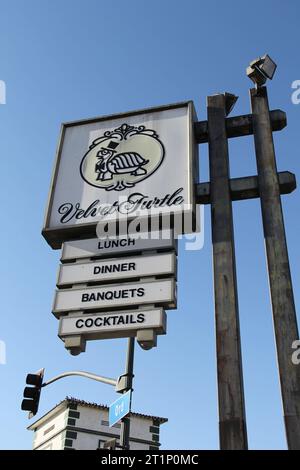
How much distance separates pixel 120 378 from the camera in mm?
10898

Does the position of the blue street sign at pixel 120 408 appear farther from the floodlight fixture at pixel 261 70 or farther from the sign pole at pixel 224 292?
the floodlight fixture at pixel 261 70

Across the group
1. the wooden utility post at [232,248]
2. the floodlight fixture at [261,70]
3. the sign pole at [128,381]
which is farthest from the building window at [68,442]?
the floodlight fixture at [261,70]

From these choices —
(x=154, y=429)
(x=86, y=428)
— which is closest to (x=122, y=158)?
(x=86, y=428)

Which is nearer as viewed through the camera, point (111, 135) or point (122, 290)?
point (122, 290)

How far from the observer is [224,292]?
8023 millimetres

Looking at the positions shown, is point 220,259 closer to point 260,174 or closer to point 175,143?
point 260,174

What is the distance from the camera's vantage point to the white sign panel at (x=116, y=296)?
8289 millimetres

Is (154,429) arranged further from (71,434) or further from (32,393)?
(32,393)

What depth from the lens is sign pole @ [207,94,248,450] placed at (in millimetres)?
7035

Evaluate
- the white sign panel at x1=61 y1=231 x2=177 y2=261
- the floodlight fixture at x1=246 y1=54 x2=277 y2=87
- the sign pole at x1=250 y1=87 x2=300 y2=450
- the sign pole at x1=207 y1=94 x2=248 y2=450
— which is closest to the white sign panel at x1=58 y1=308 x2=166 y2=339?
the sign pole at x1=207 y1=94 x2=248 y2=450

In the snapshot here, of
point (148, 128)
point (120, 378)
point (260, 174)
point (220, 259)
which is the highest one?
point (148, 128)

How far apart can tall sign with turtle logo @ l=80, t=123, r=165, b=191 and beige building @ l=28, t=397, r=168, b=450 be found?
2102cm

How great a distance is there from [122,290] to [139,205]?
1667 millimetres

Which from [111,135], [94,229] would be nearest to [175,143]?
[111,135]
